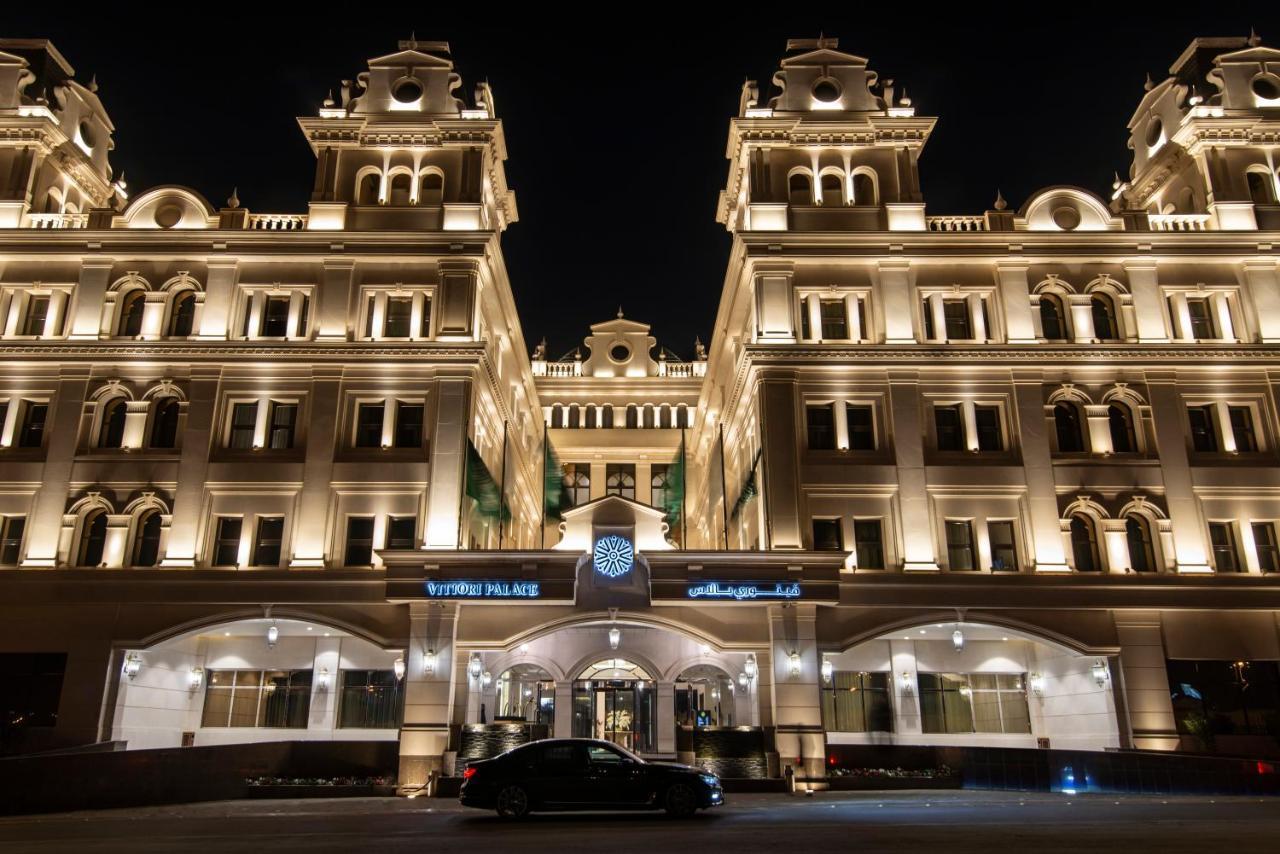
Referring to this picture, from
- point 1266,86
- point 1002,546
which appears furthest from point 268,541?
point 1266,86

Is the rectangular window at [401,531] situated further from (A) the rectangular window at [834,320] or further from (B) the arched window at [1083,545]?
(B) the arched window at [1083,545]

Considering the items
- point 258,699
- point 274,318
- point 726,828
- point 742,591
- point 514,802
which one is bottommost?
point 726,828

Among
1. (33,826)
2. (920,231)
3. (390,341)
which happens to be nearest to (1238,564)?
(920,231)

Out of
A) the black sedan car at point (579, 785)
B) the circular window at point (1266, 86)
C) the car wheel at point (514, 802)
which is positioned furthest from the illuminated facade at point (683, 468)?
the car wheel at point (514, 802)

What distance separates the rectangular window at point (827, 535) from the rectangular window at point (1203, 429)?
1306cm

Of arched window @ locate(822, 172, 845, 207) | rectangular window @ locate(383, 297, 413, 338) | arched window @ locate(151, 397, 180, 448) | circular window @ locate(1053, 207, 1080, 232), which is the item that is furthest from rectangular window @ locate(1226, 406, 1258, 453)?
arched window @ locate(151, 397, 180, 448)

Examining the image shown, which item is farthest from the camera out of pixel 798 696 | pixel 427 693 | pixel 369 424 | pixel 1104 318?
A: pixel 1104 318

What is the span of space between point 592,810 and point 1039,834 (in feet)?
29.3

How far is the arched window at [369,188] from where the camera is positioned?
3694 centimetres

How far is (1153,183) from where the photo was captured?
4081cm

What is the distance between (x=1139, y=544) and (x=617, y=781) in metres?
22.4

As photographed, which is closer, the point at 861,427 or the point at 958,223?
the point at 861,427

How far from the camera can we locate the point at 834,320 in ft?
116

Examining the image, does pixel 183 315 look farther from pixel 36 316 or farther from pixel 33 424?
pixel 33 424
